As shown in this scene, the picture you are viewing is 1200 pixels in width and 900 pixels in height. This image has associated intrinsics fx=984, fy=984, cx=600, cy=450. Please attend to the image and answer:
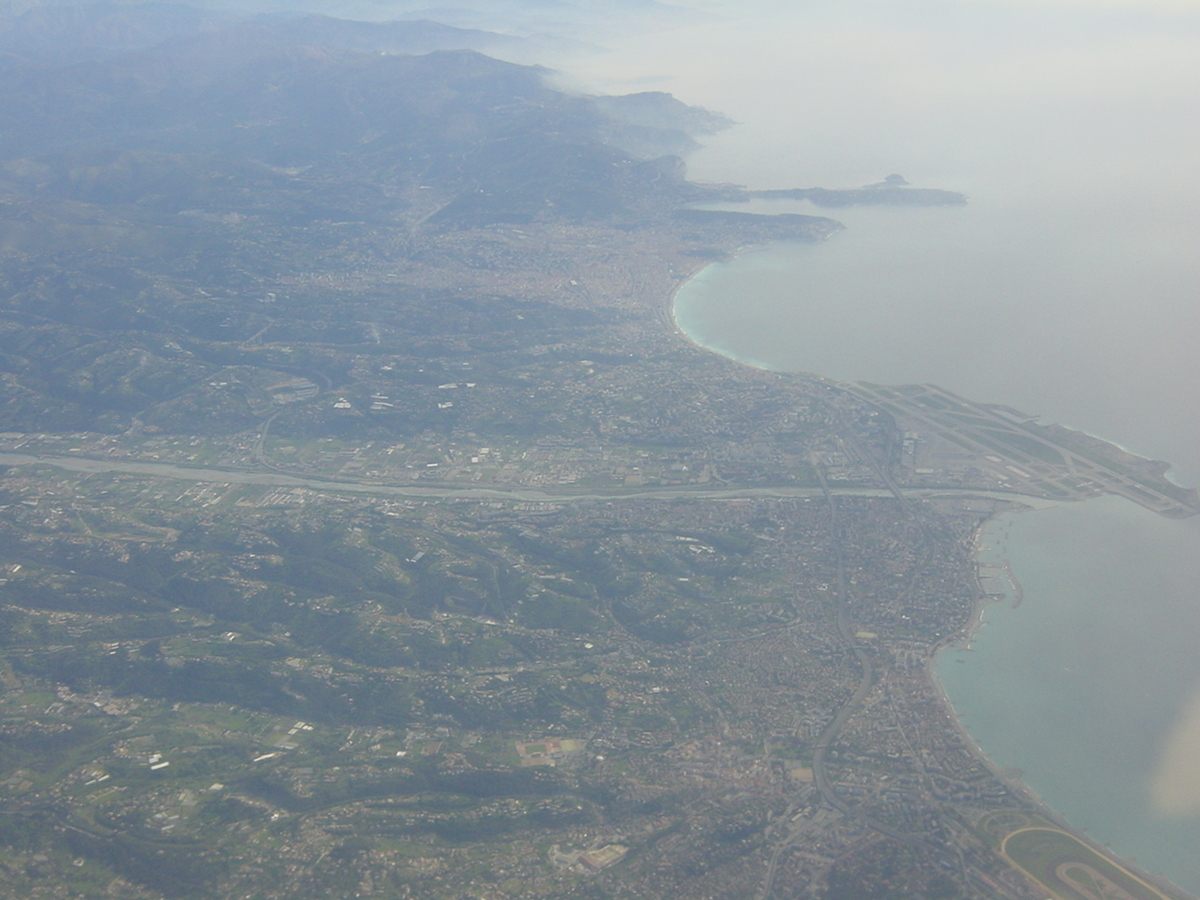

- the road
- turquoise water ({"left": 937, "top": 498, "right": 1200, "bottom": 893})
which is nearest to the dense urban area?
the road

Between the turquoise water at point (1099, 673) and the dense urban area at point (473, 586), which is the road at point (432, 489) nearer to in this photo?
the dense urban area at point (473, 586)

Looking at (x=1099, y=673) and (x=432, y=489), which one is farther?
(x=432, y=489)

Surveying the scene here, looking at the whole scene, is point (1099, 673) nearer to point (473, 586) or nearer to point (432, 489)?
point (473, 586)

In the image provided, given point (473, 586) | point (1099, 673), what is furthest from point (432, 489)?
point (1099, 673)

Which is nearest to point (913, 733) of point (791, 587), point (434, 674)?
point (791, 587)

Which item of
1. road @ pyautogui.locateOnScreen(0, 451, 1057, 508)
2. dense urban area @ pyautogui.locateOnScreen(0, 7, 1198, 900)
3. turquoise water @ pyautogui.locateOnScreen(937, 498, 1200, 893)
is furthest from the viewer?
road @ pyautogui.locateOnScreen(0, 451, 1057, 508)

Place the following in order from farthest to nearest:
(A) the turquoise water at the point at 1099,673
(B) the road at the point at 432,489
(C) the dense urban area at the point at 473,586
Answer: (B) the road at the point at 432,489
(A) the turquoise water at the point at 1099,673
(C) the dense urban area at the point at 473,586

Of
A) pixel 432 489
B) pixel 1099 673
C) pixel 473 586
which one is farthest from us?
pixel 432 489

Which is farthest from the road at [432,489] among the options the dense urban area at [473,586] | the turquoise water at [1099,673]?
the turquoise water at [1099,673]

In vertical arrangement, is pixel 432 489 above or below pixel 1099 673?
below

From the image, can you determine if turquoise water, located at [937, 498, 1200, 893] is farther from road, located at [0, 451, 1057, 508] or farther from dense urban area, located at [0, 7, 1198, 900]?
road, located at [0, 451, 1057, 508]

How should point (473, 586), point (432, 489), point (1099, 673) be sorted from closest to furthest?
point (1099, 673), point (473, 586), point (432, 489)
